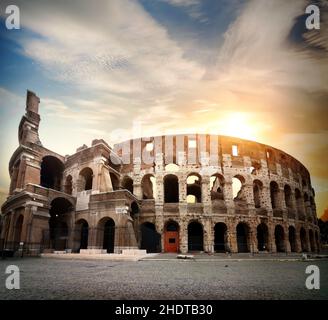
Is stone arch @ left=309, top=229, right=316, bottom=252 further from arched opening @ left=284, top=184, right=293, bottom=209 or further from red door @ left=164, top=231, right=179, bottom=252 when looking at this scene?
red door @ left=164, top=231, right=179, bottom=252

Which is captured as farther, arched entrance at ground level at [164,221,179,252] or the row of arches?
the row of arches

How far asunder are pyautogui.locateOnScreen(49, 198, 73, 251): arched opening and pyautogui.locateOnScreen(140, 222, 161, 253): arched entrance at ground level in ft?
20.5

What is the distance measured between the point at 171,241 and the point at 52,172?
13541mm

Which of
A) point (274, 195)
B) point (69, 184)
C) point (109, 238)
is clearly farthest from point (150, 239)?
point (274, 195)

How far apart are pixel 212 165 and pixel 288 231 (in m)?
10.5

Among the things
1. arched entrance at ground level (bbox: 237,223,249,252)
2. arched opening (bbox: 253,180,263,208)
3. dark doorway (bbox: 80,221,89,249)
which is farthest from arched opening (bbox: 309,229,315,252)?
dark doorway (bbox: 80,221,89,249)

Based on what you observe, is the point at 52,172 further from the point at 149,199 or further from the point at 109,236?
the point at 149,199

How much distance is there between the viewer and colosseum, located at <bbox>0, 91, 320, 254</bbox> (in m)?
16.5

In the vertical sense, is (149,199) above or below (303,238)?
above

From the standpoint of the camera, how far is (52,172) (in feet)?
75.8

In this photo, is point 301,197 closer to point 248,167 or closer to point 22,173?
point 248,167

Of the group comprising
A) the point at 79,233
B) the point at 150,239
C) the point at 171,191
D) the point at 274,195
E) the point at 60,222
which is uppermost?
the point at 171,191

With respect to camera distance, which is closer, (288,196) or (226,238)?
(226,238)
